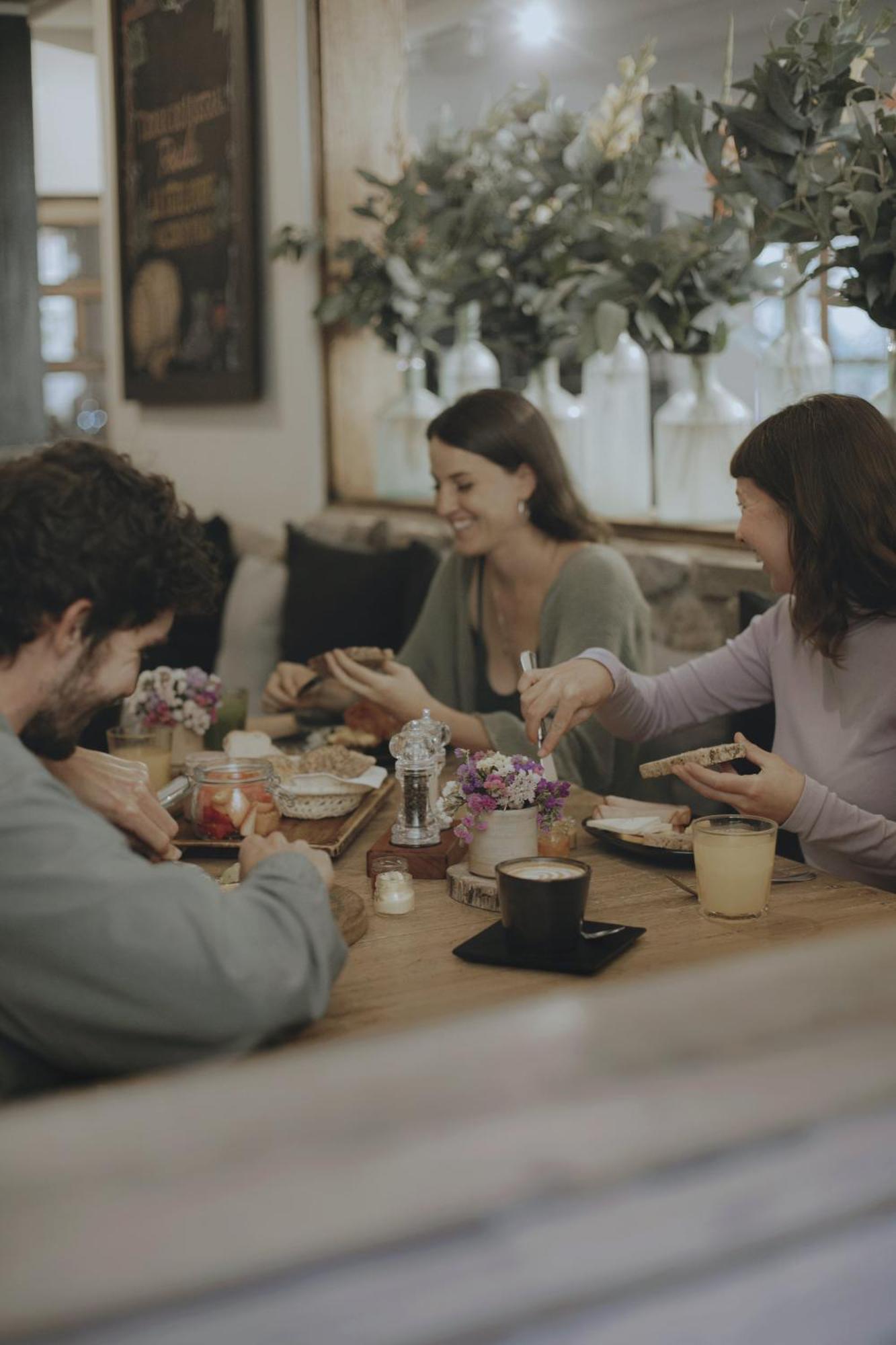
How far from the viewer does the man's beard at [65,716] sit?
3.56 ft

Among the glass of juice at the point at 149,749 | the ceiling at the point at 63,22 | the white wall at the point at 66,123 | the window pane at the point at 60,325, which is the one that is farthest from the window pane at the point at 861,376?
the white wall at the point at 66,123

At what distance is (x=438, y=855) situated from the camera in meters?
1.57

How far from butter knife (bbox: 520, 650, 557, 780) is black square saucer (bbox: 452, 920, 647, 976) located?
0.28 m

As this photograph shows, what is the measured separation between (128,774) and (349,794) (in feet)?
1.25

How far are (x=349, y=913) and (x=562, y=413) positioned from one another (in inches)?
88.1

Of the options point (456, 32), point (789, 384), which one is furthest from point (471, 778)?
point (456, 32)

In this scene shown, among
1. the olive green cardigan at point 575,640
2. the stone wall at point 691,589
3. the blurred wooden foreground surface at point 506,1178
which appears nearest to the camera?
the blurred wooden foreground surface at point 506,1178

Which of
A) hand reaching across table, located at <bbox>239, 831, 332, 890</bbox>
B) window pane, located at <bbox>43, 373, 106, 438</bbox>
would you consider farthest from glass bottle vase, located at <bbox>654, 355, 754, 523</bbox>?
window pane, located at <bbox>43, 373, 106, 438</bbox>

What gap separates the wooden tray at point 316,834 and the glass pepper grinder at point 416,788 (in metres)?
0.09

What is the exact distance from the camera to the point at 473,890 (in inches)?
57.7

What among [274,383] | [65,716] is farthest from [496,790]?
[274,383]

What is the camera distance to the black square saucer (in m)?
1.23

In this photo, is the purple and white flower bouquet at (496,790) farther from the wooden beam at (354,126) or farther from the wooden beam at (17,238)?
the wooden beam at (17,238)

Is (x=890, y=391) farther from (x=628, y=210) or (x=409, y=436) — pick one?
(x=409, y=436)
